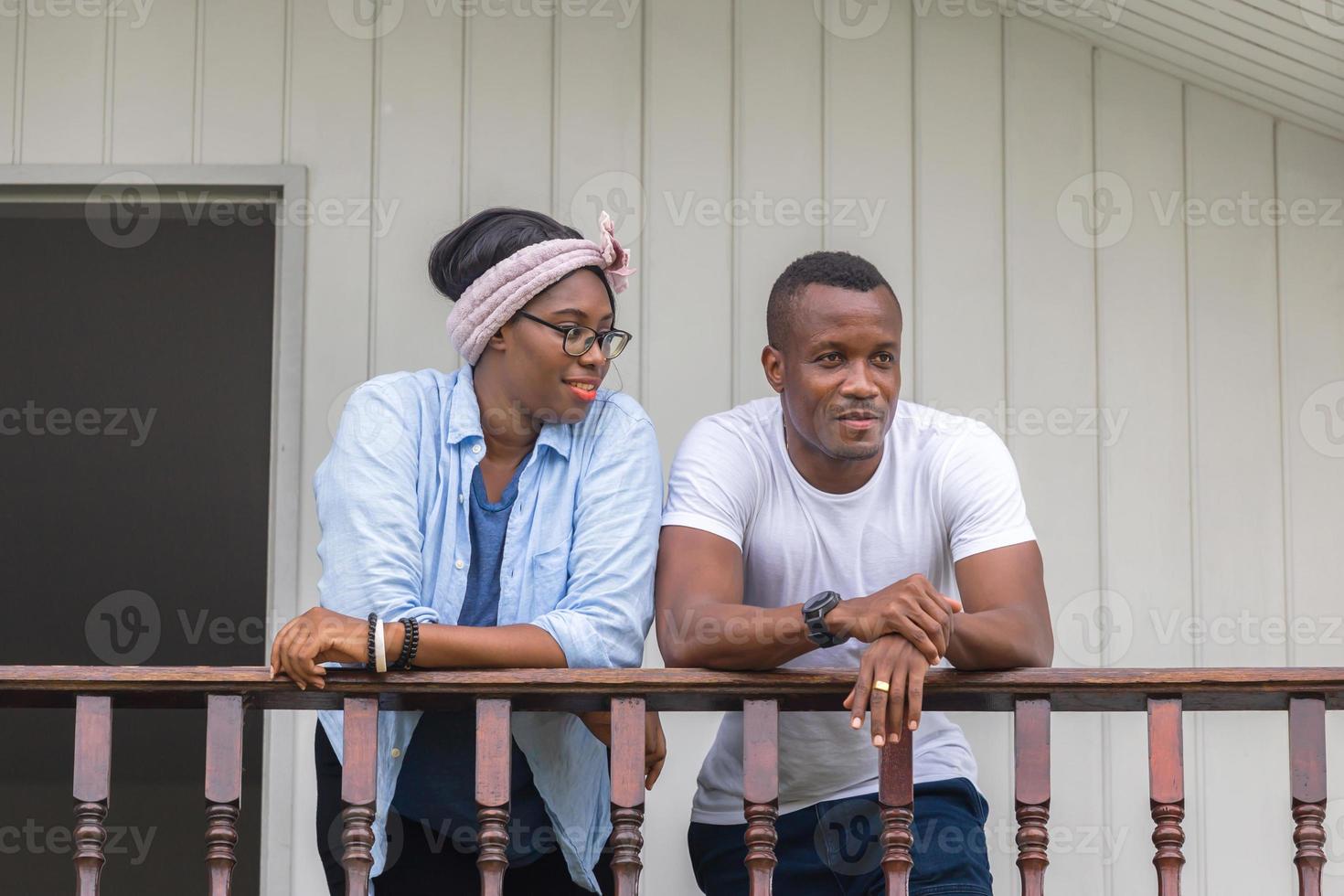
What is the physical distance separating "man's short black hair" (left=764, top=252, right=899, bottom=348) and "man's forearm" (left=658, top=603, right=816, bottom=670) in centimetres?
65

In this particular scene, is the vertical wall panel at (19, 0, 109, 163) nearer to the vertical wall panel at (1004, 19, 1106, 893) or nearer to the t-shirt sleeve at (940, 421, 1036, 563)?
the vertical wall panel at (1004, 19, 1106, 893)

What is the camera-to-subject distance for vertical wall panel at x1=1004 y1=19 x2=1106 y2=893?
4.32 metres

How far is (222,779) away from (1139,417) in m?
2.54

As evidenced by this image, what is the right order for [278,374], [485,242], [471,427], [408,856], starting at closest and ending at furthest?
[408,856]
[471,427]
[485,242]
[278,374]

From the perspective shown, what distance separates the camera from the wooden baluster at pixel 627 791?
2826 millimetres

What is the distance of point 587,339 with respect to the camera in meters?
3.19

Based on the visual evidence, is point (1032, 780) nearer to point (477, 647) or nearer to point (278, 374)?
point (477, 647)

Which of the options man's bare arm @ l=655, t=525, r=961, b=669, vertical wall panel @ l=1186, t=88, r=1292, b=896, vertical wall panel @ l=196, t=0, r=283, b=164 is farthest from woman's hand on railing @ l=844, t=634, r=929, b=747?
vertical wall panel @ l=196, t=0, r=283, b=164

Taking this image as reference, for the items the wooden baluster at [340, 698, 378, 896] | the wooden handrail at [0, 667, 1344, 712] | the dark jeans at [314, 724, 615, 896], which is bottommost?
the dark jeans at [314, 724, 615, 896]

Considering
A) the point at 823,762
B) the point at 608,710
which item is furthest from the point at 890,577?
the point at 608,710

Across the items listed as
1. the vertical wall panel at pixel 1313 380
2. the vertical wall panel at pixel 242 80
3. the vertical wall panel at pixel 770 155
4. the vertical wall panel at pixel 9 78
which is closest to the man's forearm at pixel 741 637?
the vertical wall panel at pixel 770 155

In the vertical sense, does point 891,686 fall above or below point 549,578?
below

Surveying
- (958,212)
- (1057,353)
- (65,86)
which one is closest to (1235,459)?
(1057,353)

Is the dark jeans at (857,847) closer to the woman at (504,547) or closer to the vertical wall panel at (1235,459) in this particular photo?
the woman at (504,547)
